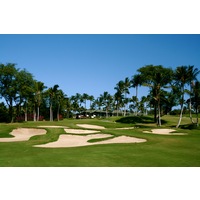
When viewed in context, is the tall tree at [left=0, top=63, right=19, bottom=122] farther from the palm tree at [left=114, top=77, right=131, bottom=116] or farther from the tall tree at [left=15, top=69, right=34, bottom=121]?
the palm tree at [left=114, top=77, right=131, bottom=116]

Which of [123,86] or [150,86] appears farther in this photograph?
[123,86]

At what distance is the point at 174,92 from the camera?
69.8 m

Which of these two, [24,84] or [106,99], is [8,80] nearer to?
[24,84]

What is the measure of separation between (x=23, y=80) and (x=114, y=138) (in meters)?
46.5

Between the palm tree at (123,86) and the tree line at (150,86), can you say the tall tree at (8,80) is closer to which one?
the tree line at (150,86)

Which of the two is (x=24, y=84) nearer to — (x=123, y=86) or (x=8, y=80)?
(x=8, y=80)

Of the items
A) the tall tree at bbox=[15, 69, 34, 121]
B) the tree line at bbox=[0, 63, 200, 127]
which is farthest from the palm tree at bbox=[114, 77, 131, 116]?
the tall tree at bbox=[15, 69, 34, 121]

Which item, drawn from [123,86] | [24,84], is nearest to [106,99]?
[123,86]

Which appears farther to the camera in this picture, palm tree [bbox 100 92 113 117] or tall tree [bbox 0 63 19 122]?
palm tree [bbox 100 92 113 117]

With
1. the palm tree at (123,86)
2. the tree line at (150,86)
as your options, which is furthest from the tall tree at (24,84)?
the palm tree at (123,86)

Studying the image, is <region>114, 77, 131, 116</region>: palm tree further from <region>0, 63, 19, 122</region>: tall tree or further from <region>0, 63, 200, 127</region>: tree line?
<region>0, 63, 19, 122</region>: tall tree

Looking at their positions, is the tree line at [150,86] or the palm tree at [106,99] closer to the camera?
the tree line at [150,86]

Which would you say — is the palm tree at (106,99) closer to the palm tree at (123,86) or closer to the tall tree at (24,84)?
the palm tree at (123,86)
